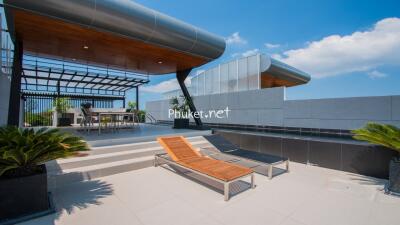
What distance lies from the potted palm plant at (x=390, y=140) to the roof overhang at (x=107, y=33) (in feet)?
18.2

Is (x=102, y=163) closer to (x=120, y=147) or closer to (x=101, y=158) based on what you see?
(x=101, y=158)

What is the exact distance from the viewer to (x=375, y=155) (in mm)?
4777

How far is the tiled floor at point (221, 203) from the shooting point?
2.90 meters

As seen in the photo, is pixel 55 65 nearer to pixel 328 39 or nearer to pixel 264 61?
pixel 264 61

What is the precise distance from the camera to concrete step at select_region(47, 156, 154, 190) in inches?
159

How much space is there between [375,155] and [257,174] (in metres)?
2.83

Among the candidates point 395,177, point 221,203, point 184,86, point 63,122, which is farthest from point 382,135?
point 63,122

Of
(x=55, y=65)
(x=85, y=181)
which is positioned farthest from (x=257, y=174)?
(x=55, y=65)

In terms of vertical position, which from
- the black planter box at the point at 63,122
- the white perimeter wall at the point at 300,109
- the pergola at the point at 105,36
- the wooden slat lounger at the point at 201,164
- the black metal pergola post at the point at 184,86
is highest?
the pergola at the point at 105,36

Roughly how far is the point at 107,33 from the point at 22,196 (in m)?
4.46

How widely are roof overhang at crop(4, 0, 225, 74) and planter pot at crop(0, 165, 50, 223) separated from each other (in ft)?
12.8

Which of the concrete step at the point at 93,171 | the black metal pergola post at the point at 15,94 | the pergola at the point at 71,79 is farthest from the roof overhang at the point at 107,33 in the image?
the concrete step at the point at 93,171

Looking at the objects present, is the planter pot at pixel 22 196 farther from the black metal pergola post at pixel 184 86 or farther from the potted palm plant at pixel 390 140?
the black metal pergola post at pixel 184 86

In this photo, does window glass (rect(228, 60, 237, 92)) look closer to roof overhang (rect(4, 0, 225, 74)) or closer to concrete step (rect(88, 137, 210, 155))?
roof overhang (rect(4, 0, 225, 74))
